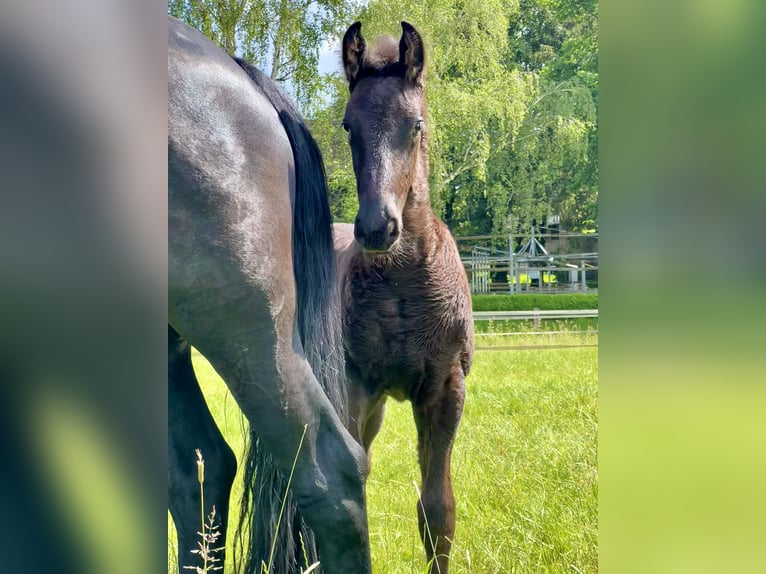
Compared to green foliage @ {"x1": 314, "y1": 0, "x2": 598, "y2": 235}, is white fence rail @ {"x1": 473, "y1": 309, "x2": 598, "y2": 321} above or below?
below

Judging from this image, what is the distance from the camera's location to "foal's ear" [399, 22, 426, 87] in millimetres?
2041

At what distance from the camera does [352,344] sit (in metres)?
2.31

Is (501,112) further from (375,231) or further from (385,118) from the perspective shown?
(375,231)

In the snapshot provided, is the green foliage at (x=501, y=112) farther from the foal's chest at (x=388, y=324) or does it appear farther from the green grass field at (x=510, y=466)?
the green grass field at (x=510, y=466)

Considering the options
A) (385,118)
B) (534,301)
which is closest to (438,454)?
(534,301)

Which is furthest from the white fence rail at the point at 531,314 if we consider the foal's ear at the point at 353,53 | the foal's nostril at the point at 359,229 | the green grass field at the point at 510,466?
the foal's ear at the point at 353,53

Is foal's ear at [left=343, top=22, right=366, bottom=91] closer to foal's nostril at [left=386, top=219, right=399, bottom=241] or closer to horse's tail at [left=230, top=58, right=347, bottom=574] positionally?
horse's tail at [left=230, top=58, right=347, bottom=574]

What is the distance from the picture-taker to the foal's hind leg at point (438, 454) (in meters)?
2.41

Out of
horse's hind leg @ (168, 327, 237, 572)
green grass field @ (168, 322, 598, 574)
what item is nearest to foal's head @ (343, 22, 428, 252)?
horse's hind leg @ (168, 327, 237, 572)

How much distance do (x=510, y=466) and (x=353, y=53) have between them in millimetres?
1824
